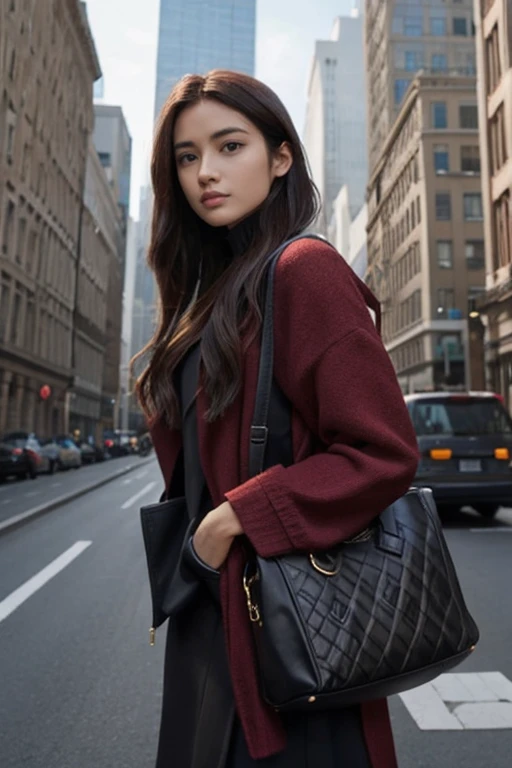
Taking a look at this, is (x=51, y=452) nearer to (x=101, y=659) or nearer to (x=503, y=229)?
(x=503, y=229)

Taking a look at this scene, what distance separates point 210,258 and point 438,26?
Result: 8405cm

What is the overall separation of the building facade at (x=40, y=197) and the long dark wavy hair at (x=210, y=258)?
39.1m

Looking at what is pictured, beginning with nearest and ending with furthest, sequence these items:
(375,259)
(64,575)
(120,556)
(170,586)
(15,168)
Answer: (170,586), (64,575), (120,556), (15,168), (375,259)

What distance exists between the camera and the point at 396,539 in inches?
47.5

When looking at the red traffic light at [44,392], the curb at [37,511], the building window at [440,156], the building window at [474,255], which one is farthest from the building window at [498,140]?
the red traffic light at [44,392]

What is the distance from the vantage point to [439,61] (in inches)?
2906

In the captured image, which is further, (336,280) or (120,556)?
(120,556)

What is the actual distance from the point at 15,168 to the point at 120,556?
38618 millimetres

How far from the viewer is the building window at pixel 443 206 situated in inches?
2136

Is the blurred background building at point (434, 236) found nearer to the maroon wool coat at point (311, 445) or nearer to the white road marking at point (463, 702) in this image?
the white road marking at point (463, 702)

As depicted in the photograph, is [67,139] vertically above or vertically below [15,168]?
above

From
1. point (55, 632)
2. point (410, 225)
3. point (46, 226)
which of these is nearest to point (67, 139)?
point (46, 226)

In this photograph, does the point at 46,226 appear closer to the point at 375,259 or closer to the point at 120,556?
the point at 375,259

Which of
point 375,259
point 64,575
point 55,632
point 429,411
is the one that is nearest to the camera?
point 55,632
